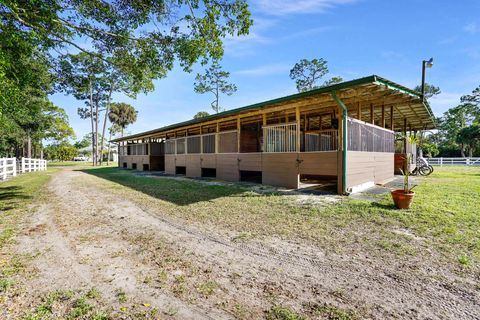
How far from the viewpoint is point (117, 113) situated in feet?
129

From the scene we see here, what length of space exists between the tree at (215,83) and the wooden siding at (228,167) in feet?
73.7

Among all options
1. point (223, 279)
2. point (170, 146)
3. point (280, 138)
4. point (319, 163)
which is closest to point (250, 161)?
point (280, 138)

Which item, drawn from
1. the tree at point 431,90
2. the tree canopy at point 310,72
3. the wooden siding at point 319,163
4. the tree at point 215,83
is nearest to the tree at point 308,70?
the tree canopy at point 310,72

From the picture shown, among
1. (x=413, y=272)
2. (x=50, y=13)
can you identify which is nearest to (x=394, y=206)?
(x=413, y=272)

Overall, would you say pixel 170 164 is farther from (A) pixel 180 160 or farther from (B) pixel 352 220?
A: (B) pixel 352 220

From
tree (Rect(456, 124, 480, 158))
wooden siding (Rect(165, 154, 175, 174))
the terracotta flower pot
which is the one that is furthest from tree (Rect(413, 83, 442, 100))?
the terracotta flower pot

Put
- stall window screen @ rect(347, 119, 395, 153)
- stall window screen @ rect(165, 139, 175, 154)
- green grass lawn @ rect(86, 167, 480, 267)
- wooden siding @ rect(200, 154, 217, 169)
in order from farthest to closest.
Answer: stall window screen @ rect(165, 139, 175, 154) → wooden siding @ rect(200, 154, 217, 169) → stall window screen @ rect(347, 119, 395, 153) → green grass lawn @ rect(86, 167, 480, 267)

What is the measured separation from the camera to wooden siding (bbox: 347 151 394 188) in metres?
7.12

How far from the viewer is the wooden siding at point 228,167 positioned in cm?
1030

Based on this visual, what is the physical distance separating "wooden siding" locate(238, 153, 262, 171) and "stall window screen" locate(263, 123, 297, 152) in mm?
531

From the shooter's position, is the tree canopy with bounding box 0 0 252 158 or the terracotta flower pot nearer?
the terracotta flower pot

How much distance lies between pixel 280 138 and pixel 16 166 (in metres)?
20.2

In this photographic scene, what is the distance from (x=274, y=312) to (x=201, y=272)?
3.13ft

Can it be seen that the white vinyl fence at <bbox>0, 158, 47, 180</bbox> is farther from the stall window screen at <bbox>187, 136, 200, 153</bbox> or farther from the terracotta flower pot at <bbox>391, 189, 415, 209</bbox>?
the terracotta flower pot at <bbox>391, 189, 415, 209</bbox>
